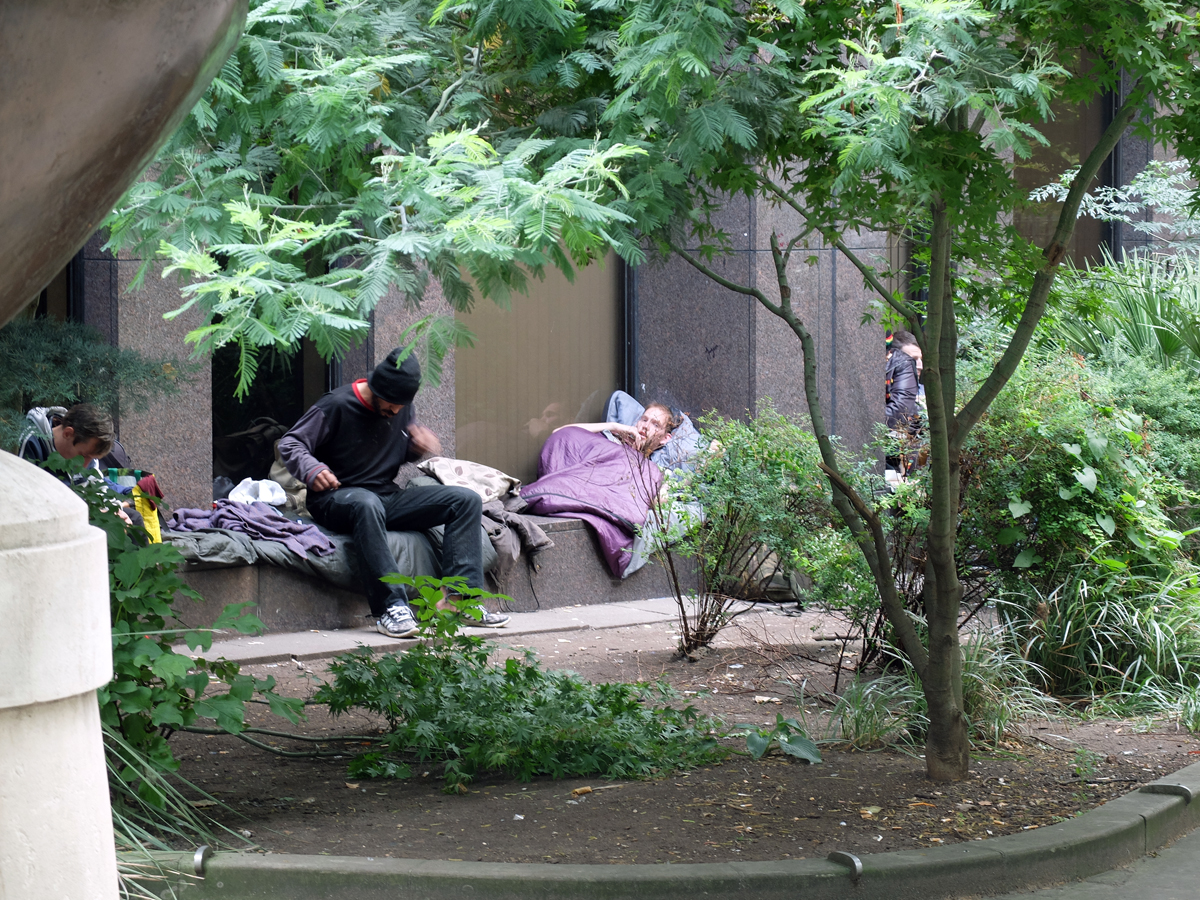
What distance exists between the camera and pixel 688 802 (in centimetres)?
462

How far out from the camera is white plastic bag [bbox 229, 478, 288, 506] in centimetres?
884

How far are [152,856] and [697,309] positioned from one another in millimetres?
8775

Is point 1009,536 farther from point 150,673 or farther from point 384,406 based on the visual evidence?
point 150,673

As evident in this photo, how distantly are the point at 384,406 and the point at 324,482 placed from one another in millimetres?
628

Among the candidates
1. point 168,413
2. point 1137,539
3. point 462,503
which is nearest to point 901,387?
point 462,503

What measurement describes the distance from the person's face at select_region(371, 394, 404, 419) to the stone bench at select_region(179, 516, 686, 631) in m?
1.18

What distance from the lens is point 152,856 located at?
368 centimetres

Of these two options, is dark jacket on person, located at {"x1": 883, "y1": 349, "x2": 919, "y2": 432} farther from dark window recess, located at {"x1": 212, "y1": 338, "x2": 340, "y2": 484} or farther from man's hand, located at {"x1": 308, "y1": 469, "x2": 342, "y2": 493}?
man's hand, located at {"x1": 308, "y1": 469, "x2": 342, "y2": 493}

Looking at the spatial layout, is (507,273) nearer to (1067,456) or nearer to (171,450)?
(1067,456)

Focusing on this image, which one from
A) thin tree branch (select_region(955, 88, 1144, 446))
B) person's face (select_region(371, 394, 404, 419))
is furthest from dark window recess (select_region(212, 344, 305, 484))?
thin tree branch (select_region(955, 88, 1144, 446))

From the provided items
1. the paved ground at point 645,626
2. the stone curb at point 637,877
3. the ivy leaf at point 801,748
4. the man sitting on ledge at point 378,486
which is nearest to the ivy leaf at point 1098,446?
the paved ground at point 645,626

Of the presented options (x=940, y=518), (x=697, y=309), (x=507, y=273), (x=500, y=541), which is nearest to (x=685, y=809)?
(x=940, y=518)

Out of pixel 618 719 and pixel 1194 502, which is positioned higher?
pixel 1194 502

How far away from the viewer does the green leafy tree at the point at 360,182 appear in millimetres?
3447
